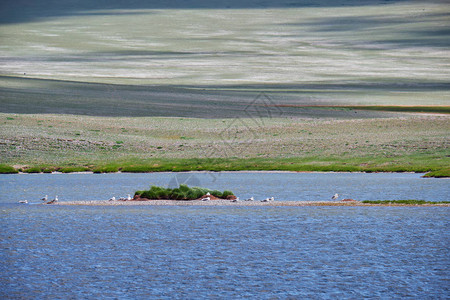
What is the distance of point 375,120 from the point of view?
70125 mm

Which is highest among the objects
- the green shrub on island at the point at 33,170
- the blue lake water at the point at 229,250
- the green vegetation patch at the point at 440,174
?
the blue lake water at the point at 229,250

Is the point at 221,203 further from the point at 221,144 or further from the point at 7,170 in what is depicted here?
the point at 221,144

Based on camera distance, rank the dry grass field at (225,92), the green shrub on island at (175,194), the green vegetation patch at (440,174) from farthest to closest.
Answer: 1. the dry grass field at (225,92)
2. the green vegetation patch at (440,174)
3. the green shrub on island at (175,194)

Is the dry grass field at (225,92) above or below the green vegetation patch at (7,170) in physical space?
above

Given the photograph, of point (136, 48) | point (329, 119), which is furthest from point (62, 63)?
point (329, 119)

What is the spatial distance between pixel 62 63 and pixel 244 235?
4365 inches

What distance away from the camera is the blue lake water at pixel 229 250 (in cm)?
1909

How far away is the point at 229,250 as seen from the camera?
24.1 m

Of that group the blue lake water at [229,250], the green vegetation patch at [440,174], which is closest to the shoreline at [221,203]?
the blue lake water at [229,250]

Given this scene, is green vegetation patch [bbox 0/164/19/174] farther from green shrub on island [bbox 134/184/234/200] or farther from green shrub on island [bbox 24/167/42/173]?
green shrub on island [bbox 134/184/234/200]

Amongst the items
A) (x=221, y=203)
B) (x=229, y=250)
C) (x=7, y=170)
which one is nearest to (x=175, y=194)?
(x=221, y=203)

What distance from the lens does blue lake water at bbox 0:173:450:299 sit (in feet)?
62.6

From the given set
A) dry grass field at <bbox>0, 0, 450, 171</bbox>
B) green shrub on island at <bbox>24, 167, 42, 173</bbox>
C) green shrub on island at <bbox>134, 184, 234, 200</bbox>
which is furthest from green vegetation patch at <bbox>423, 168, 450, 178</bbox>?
green shrub on island at <bbox>24, 167, 42, 173</bbox>

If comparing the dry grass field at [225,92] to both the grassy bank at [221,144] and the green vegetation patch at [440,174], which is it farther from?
the green vegetation patch at [440,174]
